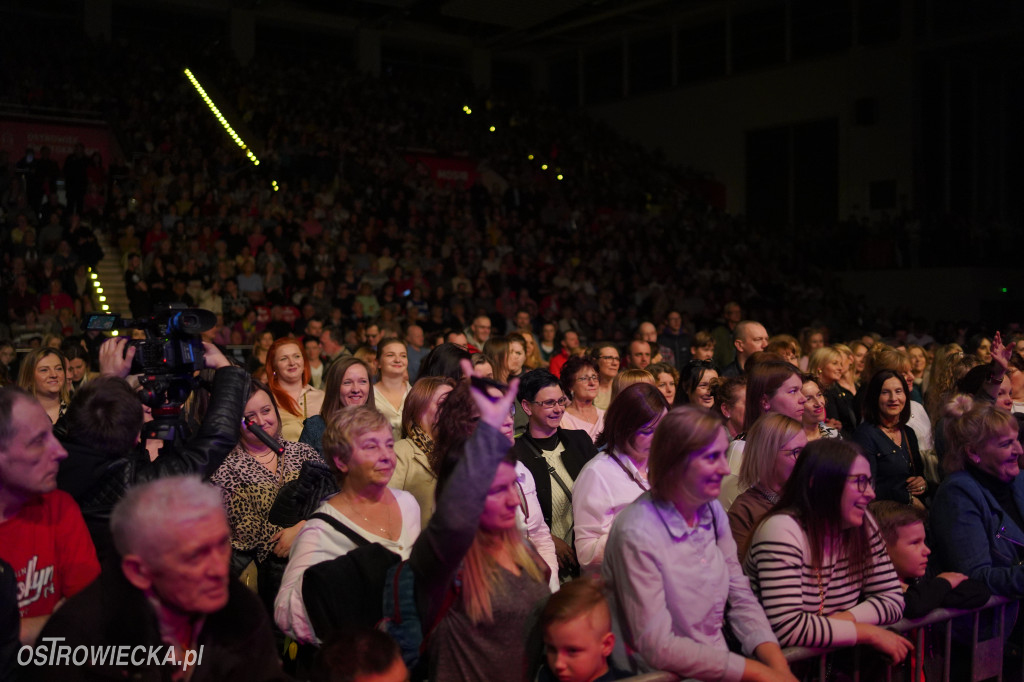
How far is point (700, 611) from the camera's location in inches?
98.0

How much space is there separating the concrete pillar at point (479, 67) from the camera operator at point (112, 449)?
2145 cm

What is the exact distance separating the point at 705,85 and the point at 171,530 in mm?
21288

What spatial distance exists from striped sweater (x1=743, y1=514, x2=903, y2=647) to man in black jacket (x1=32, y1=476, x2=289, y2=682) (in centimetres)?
162

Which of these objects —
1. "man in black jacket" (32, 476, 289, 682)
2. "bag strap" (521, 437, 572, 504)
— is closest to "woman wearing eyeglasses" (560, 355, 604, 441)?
"bag strap" (521, 437, 572, 504)

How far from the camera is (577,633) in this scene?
7.49 feet

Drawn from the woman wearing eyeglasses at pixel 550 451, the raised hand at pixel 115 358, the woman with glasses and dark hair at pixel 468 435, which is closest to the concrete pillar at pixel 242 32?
the woman wearing eyeglasses at pixel 550 451

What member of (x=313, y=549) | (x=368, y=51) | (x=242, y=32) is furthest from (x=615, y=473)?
(x=368, y=51)

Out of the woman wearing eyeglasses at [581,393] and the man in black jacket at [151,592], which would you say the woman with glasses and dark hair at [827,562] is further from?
the woman wearing eyeglasses at [581,393]

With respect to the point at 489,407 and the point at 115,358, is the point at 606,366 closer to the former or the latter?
the point at 115,358

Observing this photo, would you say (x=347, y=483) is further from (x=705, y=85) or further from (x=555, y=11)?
(x=705, y=85)

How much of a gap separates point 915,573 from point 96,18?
19.7 metres

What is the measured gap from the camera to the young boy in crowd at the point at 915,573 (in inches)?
116

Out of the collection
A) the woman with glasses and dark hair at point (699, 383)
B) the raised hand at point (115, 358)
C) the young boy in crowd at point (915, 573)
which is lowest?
the young boy in crowd at point (915, 573)

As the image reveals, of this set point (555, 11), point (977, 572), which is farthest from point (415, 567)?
point (555, 11)
